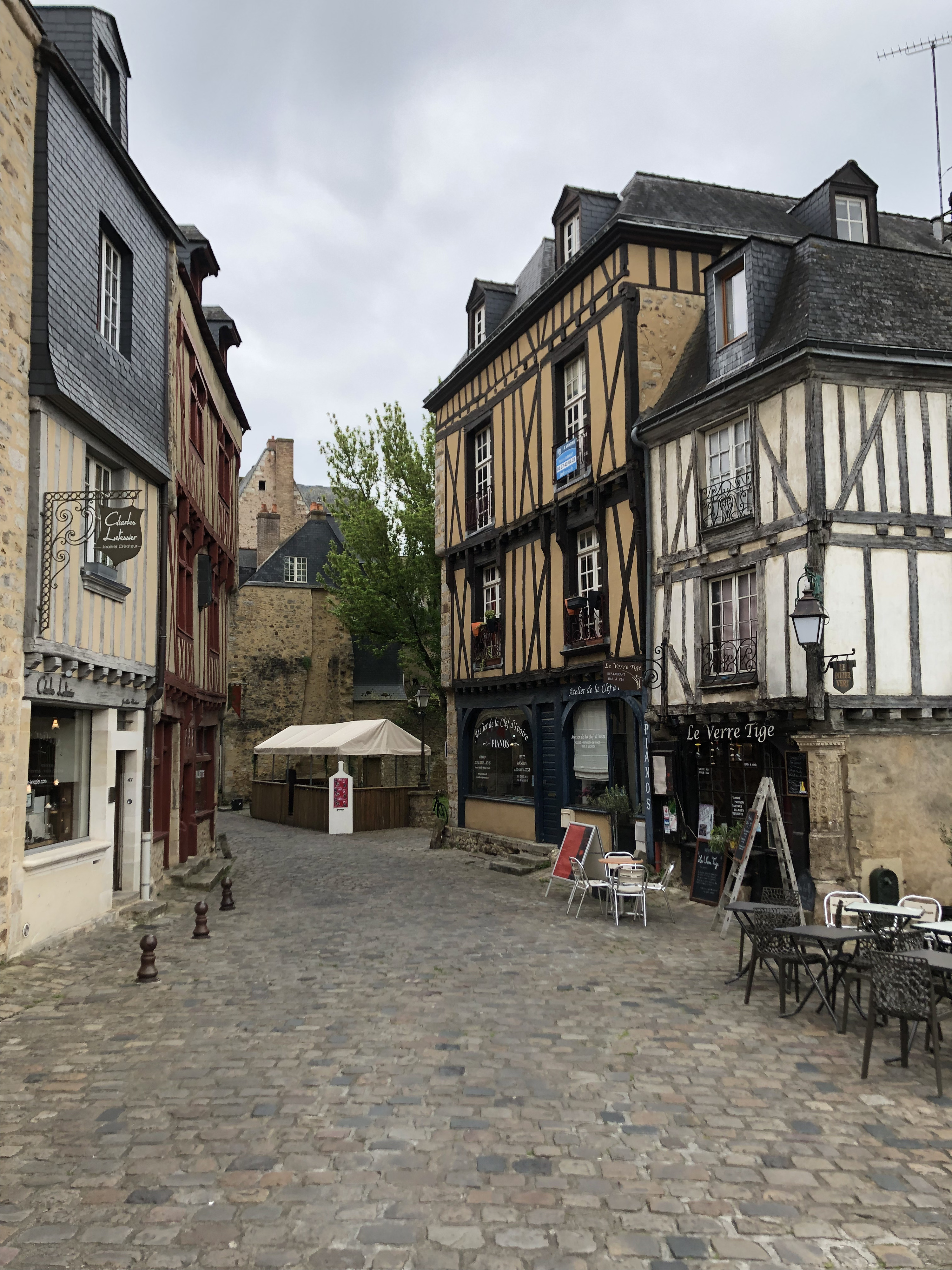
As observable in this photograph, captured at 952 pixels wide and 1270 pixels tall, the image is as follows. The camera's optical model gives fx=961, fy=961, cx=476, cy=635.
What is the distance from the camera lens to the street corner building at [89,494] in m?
7.70

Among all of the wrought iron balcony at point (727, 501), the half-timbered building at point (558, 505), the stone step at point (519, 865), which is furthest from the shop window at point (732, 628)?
the stone step at point (519, 865)

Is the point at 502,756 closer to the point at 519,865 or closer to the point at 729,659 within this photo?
the point at 519,865

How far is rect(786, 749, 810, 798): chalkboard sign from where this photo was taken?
9.19 meters

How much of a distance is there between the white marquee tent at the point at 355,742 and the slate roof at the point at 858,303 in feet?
36.2

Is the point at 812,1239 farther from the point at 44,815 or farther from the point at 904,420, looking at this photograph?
the point at 904,420

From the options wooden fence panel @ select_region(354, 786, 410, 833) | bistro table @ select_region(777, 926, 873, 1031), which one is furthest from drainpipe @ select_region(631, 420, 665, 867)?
wooden fence panel @ select_region(354, 786, 410, 833)

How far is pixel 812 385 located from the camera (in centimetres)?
925

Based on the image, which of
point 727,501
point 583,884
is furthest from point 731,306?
point 583,884

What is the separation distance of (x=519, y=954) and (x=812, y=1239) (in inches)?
184

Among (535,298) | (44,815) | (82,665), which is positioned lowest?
(44,815)

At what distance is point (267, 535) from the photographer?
1186 inches

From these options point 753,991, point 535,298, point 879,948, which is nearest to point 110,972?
point 753,991

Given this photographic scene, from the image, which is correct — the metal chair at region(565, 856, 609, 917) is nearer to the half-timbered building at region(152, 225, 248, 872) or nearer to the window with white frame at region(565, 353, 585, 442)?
the half-timbered building at region(152, 225, 248, 872)

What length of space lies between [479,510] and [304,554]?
13.6 metres
